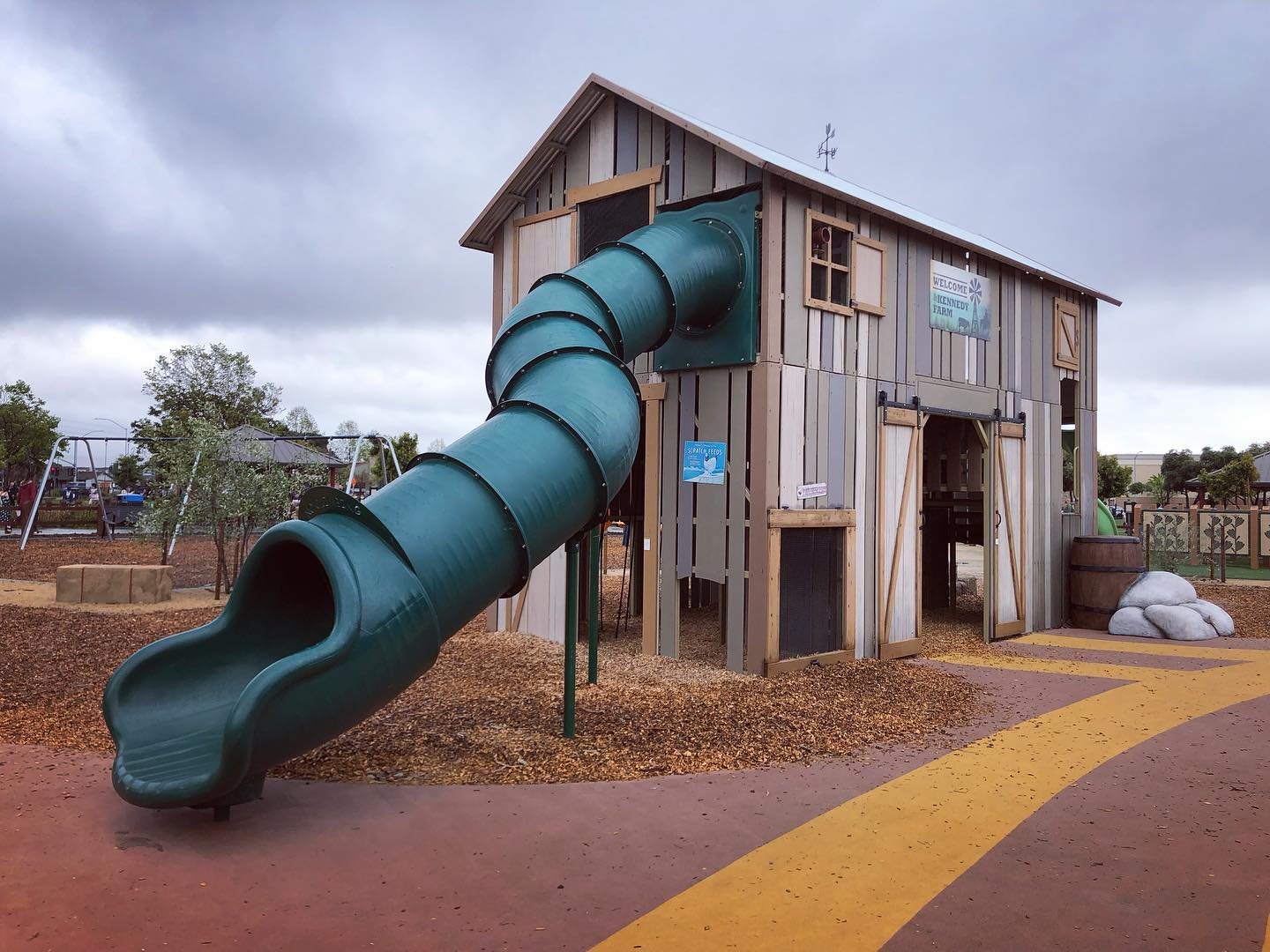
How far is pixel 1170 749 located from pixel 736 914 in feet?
14.5

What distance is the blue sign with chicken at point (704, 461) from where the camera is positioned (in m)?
9.62

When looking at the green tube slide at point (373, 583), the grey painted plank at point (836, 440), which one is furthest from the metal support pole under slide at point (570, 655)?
the grey painted plank at point (836, 440)

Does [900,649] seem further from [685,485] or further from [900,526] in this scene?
[685,485]

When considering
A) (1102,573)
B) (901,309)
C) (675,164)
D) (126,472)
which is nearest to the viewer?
(675,164)

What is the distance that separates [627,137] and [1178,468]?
70.0 meters

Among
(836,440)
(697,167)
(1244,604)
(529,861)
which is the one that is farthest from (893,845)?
(1244,604)

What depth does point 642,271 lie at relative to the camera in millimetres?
8445

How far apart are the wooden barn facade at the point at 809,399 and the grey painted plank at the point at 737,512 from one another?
0.02 metres

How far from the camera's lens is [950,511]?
1523cm

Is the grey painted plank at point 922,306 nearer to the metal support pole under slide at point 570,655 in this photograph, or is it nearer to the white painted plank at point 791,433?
the white painted plank at point 791,433

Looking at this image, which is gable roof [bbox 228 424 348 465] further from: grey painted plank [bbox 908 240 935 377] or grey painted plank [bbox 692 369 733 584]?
grey painted plank [bbox 908 240 935 377]

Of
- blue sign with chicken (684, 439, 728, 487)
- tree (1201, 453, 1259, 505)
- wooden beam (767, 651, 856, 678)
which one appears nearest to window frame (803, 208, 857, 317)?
blue sign with chicken (684, 439, 728, 487)

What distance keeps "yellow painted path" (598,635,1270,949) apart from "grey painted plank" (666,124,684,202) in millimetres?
6393

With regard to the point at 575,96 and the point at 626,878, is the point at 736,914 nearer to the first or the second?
the point at 626,878
